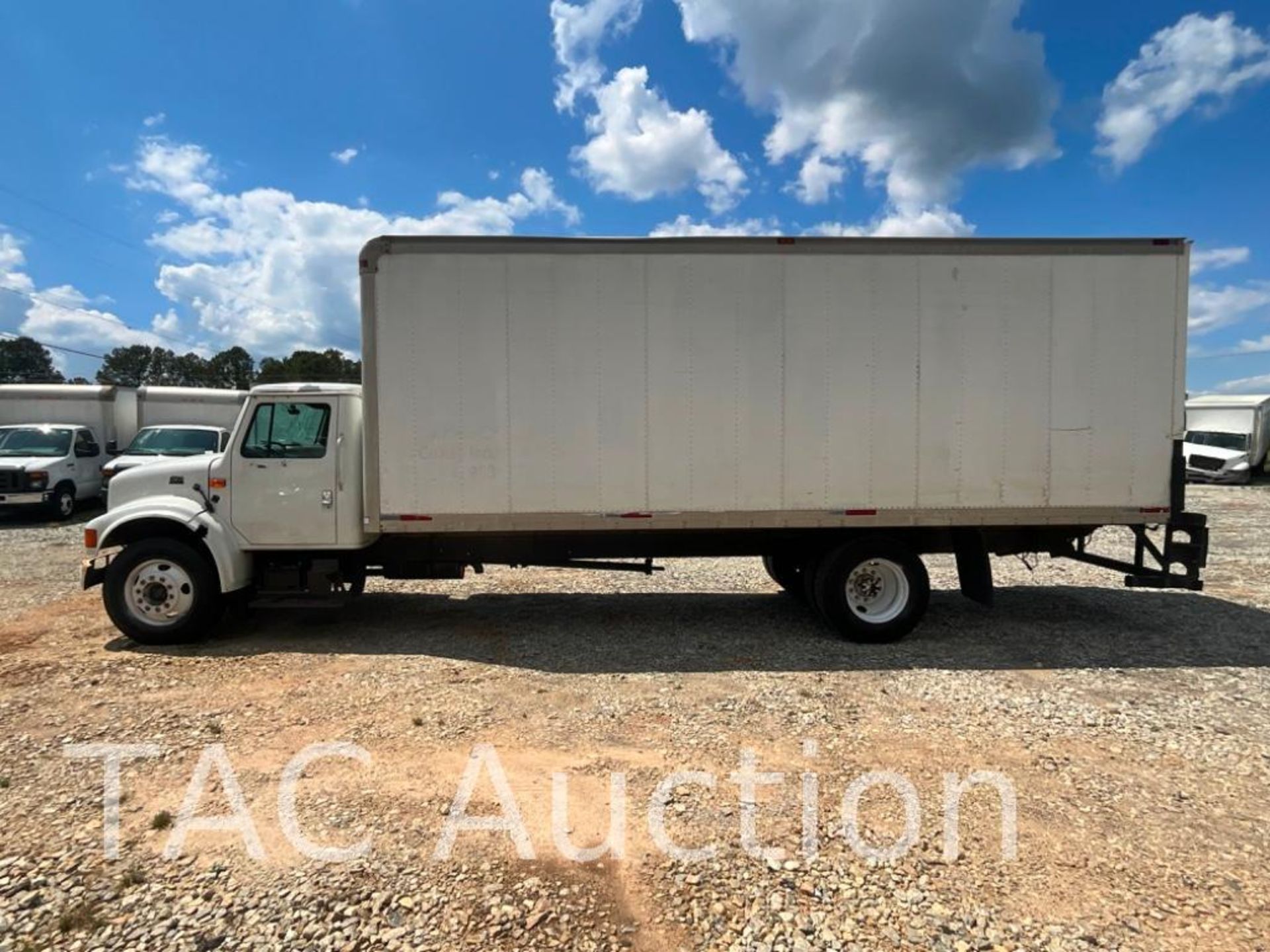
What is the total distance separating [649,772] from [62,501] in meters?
15.6

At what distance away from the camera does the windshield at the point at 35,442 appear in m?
14.4

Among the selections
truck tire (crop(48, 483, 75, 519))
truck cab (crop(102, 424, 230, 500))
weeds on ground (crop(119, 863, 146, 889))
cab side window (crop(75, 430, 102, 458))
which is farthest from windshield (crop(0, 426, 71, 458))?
weeds on ground (crop(119, 863, 146, 889))

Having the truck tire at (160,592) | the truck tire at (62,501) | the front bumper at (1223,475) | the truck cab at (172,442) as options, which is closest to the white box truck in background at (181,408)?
the truck cab at (172,442)

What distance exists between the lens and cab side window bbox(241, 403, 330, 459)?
20.4 ft

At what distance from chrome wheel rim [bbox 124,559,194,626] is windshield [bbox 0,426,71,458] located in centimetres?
1143

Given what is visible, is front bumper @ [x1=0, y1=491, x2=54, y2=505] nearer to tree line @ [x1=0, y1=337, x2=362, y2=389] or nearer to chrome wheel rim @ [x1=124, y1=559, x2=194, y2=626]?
chrome wheel rim @ [x1=124, y1=559, x2=194, y2=626]

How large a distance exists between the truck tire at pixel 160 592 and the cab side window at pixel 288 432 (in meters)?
1.08

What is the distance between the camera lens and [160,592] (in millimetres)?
6062

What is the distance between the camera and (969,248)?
600cm

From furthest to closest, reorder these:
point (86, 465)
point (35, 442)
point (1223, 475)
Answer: point (1223, 475) → point (86, 465) → point (35, 442)

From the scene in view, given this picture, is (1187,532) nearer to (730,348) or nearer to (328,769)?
(730,348)

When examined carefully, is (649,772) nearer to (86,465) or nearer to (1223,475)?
(86,465)

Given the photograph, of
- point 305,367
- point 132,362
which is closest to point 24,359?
point 132,362

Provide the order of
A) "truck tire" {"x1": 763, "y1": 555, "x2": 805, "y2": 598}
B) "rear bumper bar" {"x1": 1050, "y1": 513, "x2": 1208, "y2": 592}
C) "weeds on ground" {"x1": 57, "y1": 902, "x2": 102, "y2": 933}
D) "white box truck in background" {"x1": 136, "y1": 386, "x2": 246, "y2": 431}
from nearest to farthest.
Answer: "weeds on ground" {"x1": 57, "y1": 902, "x2": 102, "y2": 933} → "rear bumper bar" {"x1": 1050, "y1": 513, "x2": 1208, "y2": 592} → "truck tire" {"x1": 763, "y1": 555, "x2": 805, "y2": 598} → "white box truck in background" {"x1": 136, "y1": 386, "x2": 246, "y2": 431}
